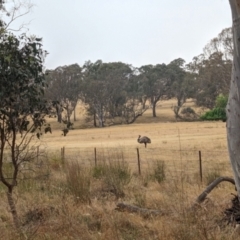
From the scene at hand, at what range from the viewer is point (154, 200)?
8320 mm

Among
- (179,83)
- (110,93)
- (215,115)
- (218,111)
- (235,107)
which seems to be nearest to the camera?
(235,107)

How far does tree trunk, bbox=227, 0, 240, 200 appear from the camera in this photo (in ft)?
10.4

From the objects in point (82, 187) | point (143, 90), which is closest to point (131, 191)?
point (82, 187)

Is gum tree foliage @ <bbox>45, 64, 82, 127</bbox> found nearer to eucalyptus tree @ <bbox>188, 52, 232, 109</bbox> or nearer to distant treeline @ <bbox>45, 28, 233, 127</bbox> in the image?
distant treeline @ <bbox>45, 28, 233, 127</bbox>

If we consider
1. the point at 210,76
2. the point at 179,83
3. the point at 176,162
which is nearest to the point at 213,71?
the point at 210,76

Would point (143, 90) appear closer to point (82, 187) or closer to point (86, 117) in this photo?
point (86, 117)

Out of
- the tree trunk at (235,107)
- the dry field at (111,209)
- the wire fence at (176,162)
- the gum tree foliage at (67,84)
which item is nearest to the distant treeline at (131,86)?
the gum tree foliage at (67,84)

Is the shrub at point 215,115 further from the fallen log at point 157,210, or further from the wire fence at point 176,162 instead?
the fallen log at point 157,210

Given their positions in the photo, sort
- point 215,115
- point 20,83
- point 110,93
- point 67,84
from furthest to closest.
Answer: point 110,93, point 67,84, point 215,115, point 20,83

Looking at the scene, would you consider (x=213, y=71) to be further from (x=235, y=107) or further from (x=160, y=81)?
(x=235, y=107)

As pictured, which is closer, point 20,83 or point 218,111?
point 20,83

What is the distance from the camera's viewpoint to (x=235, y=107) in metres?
3.21

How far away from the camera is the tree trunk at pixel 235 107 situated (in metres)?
3.17

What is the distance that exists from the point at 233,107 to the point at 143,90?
74.7 meters
